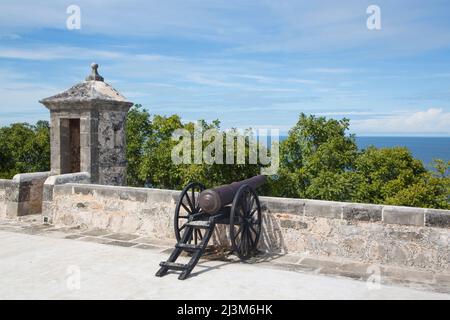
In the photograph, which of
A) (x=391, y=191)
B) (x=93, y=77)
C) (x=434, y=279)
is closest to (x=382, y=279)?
(x=434, y=279)

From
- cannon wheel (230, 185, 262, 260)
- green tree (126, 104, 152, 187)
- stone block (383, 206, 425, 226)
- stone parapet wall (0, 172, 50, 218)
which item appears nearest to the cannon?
cannon wheel (230, 185, 262, 260)

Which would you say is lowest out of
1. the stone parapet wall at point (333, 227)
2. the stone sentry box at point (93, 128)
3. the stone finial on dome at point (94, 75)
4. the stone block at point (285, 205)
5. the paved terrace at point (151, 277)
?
the paved terrace at point (151, 277)

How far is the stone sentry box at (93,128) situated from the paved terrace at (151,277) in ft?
8.95

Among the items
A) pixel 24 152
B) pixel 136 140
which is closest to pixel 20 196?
pixel 136 140

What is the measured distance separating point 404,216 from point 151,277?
10.3ft

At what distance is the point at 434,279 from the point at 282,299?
198 centimetres

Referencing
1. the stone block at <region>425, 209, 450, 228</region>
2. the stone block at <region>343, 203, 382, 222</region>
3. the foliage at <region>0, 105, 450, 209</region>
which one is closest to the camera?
the stone block at <region>425, 209, 450, 228</region>

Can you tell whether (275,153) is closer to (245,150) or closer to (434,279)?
(245,150)

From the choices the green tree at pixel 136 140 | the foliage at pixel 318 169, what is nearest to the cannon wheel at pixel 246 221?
the foliage at pixel 318 169

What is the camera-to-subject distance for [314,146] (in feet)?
77.9

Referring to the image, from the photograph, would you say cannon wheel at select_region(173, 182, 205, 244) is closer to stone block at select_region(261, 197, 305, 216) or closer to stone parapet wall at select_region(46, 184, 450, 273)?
stone parapet wall at select_region(46, 184, 450, 273)

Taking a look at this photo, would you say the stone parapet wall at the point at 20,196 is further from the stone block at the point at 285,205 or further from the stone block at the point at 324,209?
the stone block at the point at 324,209

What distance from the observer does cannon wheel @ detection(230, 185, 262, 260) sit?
5.68 metres

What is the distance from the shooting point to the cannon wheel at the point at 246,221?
5.68 m
